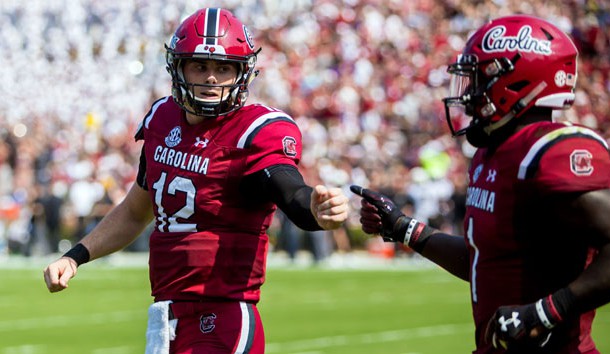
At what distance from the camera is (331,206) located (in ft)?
11.2

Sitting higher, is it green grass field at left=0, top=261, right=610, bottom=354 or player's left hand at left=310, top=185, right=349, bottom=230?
player's left hand at left=310, top=185, right=349, bottom=230

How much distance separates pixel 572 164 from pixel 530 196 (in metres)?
0.18

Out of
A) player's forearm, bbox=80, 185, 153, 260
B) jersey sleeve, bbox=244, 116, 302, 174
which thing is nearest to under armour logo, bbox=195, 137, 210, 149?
jersey sleeve, bbox=244, 116, 302, 174

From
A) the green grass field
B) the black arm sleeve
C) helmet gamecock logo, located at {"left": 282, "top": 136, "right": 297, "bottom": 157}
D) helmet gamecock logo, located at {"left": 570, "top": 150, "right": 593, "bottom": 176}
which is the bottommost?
the green grass field

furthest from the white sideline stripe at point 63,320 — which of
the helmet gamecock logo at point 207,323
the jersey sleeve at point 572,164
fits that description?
the jersey sleeve at point 572,164

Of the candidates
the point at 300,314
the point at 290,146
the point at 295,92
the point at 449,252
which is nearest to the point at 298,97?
the point at 295,92

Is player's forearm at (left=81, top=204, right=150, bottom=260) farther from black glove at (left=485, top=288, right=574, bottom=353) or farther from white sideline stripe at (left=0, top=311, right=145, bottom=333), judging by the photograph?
white sideline stripe at (left=0, top=311, right=145, bottom=333)

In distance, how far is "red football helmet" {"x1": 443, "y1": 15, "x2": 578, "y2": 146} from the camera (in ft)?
11.5

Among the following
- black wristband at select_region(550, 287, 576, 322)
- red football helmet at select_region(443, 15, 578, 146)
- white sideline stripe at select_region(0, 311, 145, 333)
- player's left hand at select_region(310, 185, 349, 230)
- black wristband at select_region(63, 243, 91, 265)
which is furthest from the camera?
white sideline stripe at select_region(0, 311, 145, 333)

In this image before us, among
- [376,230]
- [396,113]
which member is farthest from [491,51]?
[396,113]

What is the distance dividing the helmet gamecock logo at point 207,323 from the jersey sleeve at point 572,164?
51.9 inches

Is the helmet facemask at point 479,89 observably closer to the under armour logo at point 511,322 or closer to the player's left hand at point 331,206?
the player's left hand at point 331,206

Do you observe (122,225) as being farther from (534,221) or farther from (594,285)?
(594,285)

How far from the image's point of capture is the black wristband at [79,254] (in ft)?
14.5
